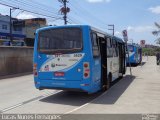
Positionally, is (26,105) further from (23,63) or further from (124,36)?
(124,36)

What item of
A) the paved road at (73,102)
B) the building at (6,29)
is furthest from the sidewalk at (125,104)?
the building at (6,29)

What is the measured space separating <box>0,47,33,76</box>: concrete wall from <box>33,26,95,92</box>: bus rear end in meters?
8.37

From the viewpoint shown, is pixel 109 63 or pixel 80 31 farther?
pixel 109 63

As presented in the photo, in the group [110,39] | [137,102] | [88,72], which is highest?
[110,39]

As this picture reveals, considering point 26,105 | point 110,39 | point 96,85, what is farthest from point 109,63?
point 26,105

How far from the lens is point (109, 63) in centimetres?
1327

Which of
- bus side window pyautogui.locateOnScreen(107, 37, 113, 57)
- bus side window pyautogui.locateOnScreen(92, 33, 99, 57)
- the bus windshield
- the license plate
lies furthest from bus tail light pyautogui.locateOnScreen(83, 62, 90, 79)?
bus side window pyautogui.locateOnScreen(107, 37, 113, 57)

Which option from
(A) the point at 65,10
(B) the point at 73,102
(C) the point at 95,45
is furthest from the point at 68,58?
(A) the point at 65,10

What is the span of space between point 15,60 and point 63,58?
10.6 meters

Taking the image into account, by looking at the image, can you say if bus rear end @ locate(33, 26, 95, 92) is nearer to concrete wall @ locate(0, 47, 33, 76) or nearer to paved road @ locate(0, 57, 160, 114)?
paved road @ locate(0, 57, 160, 114)

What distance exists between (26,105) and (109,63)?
511 centimetres

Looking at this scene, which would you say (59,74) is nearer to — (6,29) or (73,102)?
(73,102)

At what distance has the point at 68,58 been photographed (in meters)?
10.3

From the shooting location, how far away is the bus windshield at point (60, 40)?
1031 centimetres
